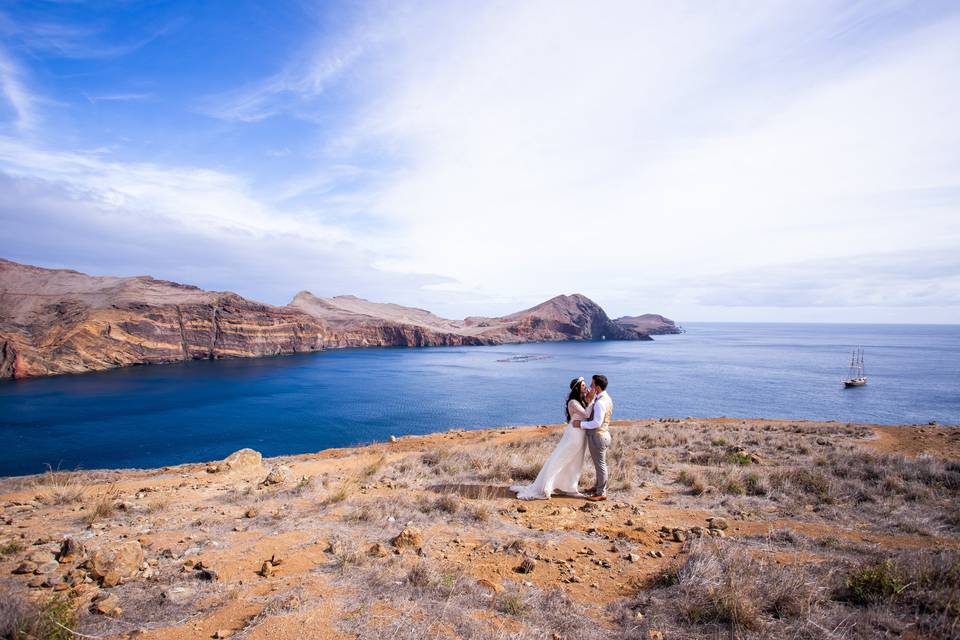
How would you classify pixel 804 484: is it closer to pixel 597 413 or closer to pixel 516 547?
pixel 597 413

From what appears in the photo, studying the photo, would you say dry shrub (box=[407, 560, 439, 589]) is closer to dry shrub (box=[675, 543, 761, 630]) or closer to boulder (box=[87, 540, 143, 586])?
dry shrub (box=[675, 543, 761, 630])

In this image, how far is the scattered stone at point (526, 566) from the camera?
4855 millimetres

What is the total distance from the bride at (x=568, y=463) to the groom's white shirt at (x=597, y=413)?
13 cm

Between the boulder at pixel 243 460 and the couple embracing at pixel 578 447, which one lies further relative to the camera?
the boulder at pixel 243 460

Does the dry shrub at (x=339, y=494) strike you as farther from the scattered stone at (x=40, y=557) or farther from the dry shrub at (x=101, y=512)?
the scattered stone at (x=40, y=557)

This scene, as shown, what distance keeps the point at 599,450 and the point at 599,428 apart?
16.6 inches

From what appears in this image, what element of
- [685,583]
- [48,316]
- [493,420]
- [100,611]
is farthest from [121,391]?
[685,583]

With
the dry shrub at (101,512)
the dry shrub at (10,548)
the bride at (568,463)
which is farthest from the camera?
the bride at (568,463)

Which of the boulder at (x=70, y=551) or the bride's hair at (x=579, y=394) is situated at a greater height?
the bride's hair at (x=579, y=394)

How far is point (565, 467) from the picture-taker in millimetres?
7738

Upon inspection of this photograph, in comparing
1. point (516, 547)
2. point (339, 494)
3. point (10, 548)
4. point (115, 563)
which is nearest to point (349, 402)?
point (339, 494)

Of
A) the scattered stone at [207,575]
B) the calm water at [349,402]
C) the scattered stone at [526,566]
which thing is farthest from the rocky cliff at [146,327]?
the scattered stone at [526,566]

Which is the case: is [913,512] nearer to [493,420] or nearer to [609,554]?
[609,554]

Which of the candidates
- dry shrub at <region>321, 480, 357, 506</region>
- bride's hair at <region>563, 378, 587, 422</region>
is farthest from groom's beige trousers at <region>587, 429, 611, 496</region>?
dry shrub at <region>321, 480, 357, 506</region>
